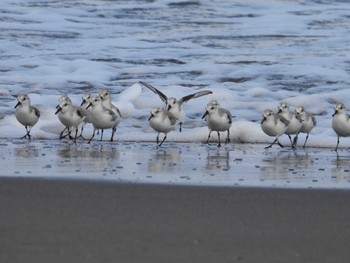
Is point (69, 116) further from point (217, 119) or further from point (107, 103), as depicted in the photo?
point (217, 119)

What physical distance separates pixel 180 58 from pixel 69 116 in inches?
300

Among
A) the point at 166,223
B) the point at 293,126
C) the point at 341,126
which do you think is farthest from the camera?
the point at 293,126

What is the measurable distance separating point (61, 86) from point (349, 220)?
1001cm

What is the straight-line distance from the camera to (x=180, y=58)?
19.8m

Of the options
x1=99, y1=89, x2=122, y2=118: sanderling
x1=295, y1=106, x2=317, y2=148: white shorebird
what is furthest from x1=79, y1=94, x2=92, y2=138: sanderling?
x1=295, y1=106, x2=317, y2=148: white shorebird

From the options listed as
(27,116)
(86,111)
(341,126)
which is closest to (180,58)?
(86,111)

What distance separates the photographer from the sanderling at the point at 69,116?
1242cm

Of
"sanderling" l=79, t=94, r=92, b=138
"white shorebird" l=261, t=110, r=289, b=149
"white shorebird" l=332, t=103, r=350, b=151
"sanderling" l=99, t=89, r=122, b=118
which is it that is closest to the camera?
"white shorebird" l=332, t=103, r=350, b=151

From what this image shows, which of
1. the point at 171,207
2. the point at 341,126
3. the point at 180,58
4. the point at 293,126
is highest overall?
the point at 171,207

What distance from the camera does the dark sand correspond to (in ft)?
18.7

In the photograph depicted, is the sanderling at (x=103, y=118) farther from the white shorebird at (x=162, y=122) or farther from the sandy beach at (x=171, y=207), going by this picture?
the sandy beach at (x=171, y=207)

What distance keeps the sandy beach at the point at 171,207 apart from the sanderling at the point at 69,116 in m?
1.56

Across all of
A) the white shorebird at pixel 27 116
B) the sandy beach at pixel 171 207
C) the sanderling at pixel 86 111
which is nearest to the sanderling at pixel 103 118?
the sanderling at pixel 86 111

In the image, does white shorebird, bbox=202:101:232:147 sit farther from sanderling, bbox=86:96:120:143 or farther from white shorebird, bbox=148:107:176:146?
sanderling, bbox=86:96:120:143
